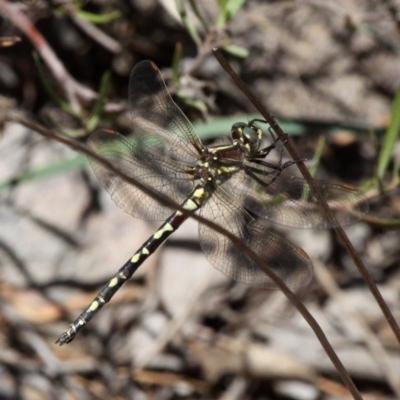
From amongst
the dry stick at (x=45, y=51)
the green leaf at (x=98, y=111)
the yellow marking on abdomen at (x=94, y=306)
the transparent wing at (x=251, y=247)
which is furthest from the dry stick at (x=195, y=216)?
the dry stick at (x=45, y=51)

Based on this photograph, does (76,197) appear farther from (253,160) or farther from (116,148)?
(253,160)

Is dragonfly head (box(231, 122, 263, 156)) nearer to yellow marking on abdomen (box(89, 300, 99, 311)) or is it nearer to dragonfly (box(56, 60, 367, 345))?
dragonfly (box(56, 60, 367, 345))

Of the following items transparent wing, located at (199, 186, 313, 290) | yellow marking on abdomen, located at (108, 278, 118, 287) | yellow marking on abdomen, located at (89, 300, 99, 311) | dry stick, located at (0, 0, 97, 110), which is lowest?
yellow marking on abdomen, located at (89, 300, 99, 311)

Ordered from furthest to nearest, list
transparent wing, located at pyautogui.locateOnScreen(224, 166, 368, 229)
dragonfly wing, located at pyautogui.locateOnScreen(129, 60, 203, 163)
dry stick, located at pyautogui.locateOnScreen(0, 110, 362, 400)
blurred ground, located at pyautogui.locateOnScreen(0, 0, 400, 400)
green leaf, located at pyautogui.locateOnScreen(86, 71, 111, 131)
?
blurred ground, located at pyautogui.locateOnScreen(0, 0, 400, 400)
green leaf, located at pyautogui.locateOnScreen(86, 71, 111, 131)
dragonfly wing, located at pyautogui.locateOnScreen(129, 60, 203, 163)
transparent wing, located at pyautogui.locateOnScreen(224, 166, 368, 229)
dry stick, located at pyautogui.locateOnScreen(0, 110, 362, 400)

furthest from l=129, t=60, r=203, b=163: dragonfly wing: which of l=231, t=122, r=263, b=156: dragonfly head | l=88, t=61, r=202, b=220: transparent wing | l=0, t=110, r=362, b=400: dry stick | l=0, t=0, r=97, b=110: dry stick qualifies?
l=0, t=110, r=362, b=400: dry stick

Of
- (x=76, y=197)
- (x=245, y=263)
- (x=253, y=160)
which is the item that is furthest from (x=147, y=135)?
(x=76, y=197)

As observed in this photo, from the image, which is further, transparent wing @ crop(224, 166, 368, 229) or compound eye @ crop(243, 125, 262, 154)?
compound eye @ crop(243, 125, 262, 154)

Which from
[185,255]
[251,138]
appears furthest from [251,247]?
[185,255]

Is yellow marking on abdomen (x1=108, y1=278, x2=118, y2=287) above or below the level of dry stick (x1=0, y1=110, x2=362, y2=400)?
above

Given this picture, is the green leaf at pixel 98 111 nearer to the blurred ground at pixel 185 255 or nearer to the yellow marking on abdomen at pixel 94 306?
the blurred ground at pixel 185 255
